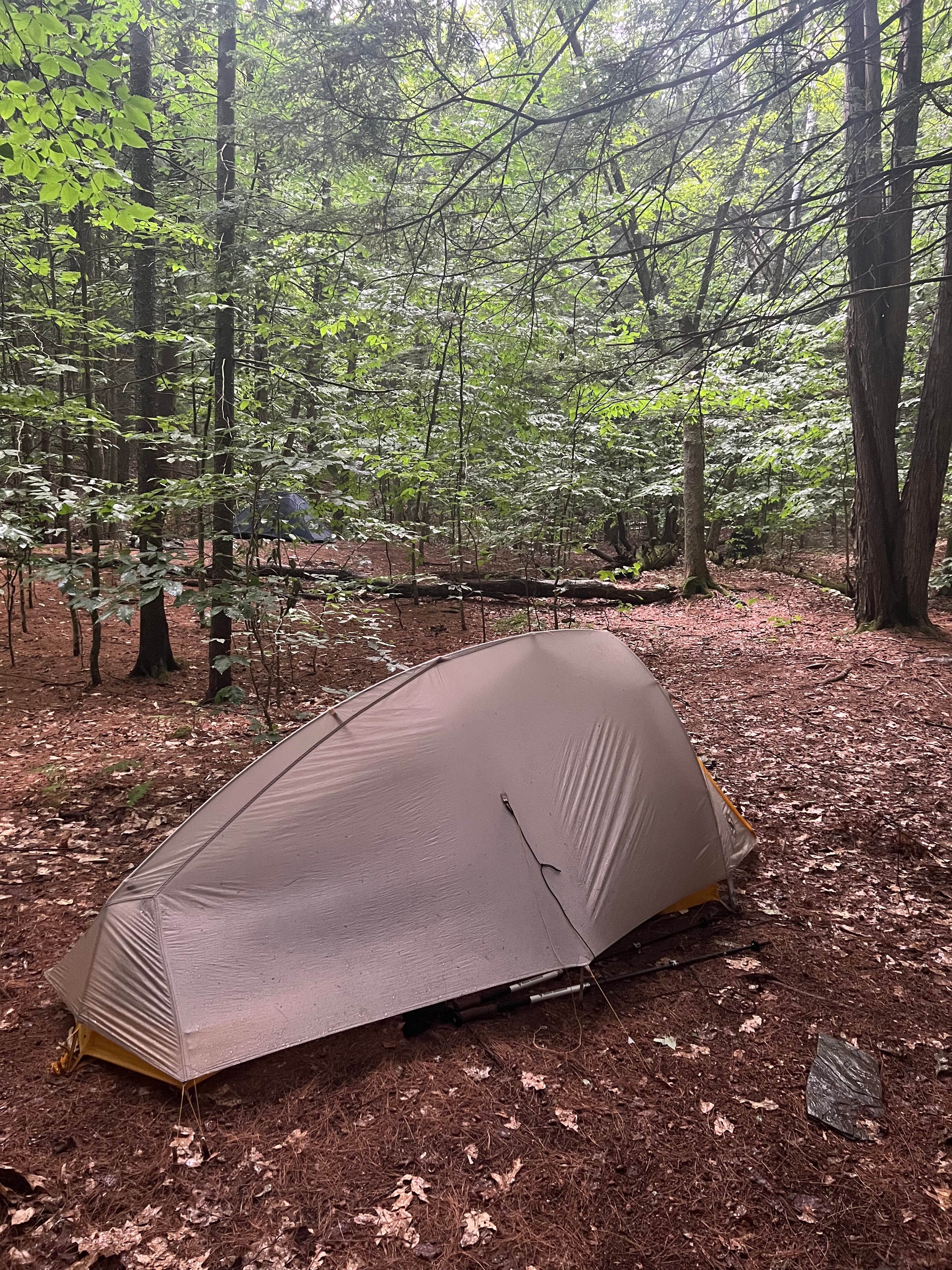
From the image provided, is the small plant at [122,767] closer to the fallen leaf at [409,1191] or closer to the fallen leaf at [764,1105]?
the fallen leaf at [409,1191]

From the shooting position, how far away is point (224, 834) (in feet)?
9.59

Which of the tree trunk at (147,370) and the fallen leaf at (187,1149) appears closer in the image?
the fallen leaf at (187,1149)

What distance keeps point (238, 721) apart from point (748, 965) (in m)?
4.75

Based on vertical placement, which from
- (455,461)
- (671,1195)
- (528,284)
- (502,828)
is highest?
(528,284)

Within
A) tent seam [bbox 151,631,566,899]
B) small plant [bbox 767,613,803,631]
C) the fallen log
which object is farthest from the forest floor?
the fallen log

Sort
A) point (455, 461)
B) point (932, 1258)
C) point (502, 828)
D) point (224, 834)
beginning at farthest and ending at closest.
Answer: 1. point (455, 461)
2. point (502, 828)
3. point (224, 834)
4. point (932, 1258)

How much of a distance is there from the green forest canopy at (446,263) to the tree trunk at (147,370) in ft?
0.14

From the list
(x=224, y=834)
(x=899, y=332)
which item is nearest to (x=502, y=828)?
(x=224, y=834)

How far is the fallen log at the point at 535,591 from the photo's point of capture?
1032 cm

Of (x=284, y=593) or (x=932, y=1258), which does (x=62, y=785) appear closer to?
(x=284, y=593)

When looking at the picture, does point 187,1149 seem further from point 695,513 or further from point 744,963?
point 695,513

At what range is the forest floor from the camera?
6.68 feet

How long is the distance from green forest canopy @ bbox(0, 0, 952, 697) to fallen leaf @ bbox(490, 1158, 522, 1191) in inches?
122

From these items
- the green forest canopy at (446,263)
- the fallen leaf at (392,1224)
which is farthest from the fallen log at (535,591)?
the fallen leaf at (392,1224)
